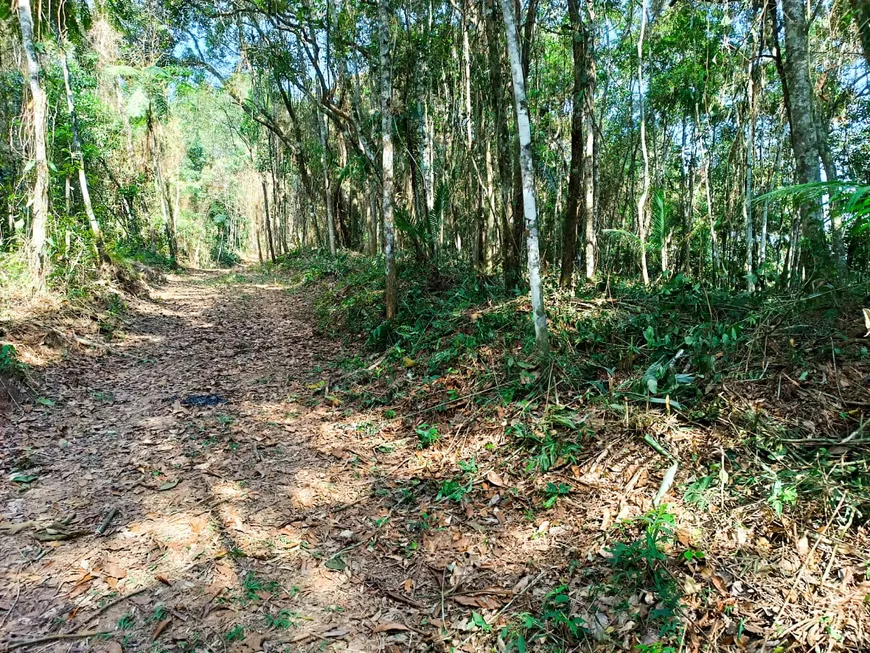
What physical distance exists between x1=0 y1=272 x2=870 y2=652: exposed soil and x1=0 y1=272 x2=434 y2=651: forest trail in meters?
0.02

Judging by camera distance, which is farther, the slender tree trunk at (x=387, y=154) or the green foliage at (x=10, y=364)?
the slender tree trunk at (x=387, y=154)

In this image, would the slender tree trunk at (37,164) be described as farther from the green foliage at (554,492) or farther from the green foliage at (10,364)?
the green foliage at (554,492)

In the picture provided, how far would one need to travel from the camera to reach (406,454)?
4824mm

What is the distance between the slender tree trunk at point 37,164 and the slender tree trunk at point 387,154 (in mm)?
5523

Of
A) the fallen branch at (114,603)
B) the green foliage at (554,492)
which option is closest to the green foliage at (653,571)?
the green foliage at (554,492)

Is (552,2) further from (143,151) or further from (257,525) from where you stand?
(143,151)

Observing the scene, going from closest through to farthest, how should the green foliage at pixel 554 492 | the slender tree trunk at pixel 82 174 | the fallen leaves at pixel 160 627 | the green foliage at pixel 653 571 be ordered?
the green foliage at pixel 653 571 → the fallen leaves at pixel 160 627 → the green foliage at pixel 554 492 → the slender tree trunk at pixel 82 174

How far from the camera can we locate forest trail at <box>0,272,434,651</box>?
2.82 metres

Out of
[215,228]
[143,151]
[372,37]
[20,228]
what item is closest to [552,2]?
[372,37]

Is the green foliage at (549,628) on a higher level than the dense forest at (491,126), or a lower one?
lower

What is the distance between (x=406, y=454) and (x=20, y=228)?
7874mm

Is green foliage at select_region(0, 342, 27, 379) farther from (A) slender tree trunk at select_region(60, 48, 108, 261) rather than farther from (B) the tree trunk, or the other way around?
(B) the tree trunk

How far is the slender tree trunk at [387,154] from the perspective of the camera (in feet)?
24.0

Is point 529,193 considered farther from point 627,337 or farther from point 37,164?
point 37,164
